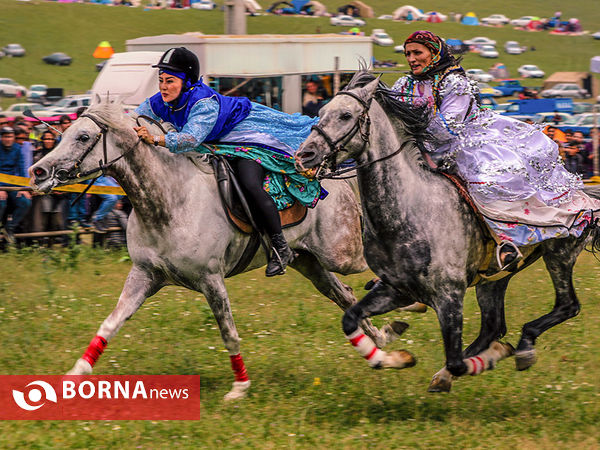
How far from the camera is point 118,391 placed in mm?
6910

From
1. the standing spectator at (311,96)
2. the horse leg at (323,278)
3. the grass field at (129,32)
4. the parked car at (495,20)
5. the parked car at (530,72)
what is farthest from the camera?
the parked car at (495,20)

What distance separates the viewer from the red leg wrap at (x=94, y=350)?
256 inches

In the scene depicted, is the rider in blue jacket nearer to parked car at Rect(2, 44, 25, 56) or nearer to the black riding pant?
the black riding pant

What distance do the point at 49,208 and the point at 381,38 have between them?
2093 inches

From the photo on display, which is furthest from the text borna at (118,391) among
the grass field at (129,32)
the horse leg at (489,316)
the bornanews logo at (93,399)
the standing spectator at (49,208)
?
the grass field at (129,32)

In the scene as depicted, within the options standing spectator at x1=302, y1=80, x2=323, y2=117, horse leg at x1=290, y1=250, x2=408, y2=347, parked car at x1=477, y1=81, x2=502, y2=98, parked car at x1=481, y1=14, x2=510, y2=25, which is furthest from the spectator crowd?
parked car at x1=481, y1=14, x2=510, y2=25

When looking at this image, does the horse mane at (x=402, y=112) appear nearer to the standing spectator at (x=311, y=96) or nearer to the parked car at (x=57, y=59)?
the standing spectator at (x=311, y=96)

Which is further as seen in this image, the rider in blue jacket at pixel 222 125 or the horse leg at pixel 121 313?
the rider in blue jacket at pixel 222 125

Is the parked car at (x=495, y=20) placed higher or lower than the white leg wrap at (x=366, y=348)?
lower

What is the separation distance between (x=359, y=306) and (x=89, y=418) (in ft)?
7.14

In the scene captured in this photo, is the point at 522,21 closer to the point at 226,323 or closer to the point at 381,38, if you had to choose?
the point at 381,38

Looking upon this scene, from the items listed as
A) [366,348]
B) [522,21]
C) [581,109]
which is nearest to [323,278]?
[366,348]

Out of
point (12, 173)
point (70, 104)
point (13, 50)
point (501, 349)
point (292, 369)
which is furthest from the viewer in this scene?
point (13, 50)

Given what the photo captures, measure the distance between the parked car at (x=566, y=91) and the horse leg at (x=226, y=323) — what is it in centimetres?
4173
